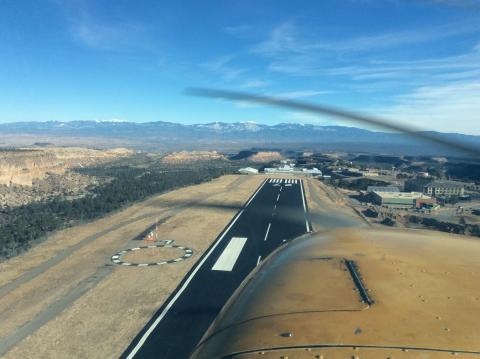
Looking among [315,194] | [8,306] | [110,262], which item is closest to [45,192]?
[315,194]

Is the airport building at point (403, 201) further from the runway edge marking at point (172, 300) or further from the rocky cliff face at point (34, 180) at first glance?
the rocky cliff face at point (34, 180)

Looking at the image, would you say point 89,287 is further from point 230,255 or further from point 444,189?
point 444,189

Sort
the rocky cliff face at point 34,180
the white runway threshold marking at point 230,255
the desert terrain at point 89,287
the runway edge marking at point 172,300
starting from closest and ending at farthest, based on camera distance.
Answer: the runway edge marking at point 172,300, the desert terrain at point 89,287, the white runway threshold marking at point 230,255, the rocky cliff face at point 34,180

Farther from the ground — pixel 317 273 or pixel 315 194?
pixel 317 273

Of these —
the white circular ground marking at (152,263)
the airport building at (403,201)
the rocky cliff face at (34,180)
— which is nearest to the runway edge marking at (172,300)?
the white circular ground marking at (152,263)

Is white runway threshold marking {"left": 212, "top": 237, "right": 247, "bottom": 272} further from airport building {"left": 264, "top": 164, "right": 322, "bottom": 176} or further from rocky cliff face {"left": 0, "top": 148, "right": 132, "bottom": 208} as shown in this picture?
airport building {"left": 264, "top": 164, "right": 322, "bottom": 176}

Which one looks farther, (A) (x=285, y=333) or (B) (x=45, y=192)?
(B) (x=45, y=192)

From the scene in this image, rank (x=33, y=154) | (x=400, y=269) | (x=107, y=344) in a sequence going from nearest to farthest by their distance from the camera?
(x=400, y=269) < (x=107, y=344) < (x=33, y=154)

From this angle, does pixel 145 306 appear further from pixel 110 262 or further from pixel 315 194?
pixel 315 194
